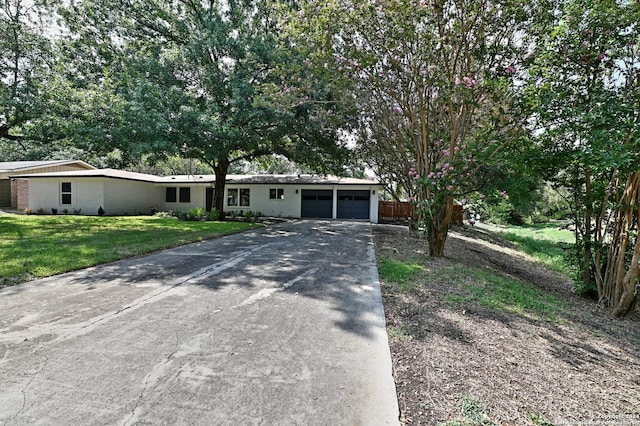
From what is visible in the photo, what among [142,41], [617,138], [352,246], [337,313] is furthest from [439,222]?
[142,41]

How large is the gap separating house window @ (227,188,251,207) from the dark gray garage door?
5622mm

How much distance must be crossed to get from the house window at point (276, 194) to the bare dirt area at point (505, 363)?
626 inches

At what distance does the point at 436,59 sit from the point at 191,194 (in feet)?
58.7

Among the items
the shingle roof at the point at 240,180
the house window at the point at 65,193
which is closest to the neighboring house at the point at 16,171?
the shingle roof at the point at 240,180

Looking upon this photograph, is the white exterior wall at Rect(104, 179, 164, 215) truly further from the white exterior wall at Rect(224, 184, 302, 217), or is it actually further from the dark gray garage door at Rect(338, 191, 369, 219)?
the dark gray garage door at Rect(338, 191, 369, 219)

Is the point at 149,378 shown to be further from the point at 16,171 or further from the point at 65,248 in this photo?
the point at 16,171

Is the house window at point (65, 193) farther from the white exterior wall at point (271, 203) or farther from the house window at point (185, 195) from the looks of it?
the white exterior wall at point (271, 203)

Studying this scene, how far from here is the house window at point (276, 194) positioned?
20.4 metres

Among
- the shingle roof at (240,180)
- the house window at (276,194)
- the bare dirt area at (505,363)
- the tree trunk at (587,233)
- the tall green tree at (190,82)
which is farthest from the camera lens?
the house window at (276,194)

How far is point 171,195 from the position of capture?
72.7 ft

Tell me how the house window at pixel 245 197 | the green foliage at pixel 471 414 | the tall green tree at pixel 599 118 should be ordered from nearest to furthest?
1. the green foliage at pixel 471 414
2. the tall green tree at pixel 599 118
3. the house window at pixel 245 197

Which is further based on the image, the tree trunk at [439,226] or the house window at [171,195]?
the house window at [171,195]

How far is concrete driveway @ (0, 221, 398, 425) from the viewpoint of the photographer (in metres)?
2.12

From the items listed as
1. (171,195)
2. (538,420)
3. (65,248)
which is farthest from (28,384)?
(171,195)
